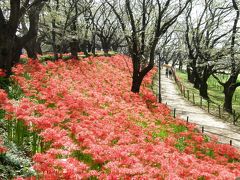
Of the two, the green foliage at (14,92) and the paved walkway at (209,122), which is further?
the paved walkway at (209,122)

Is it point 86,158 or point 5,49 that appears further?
point 5,49

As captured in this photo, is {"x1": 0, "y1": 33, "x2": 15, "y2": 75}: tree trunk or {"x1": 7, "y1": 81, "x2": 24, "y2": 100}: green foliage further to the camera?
{"x1": 0, "y1": 33, "x2": 15, "y2": 75}: tree trunk

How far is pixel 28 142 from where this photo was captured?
31.2ft

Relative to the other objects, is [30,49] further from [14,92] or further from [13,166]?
[13,166]

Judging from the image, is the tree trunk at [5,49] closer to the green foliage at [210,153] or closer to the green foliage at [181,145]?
the green foliage at [181,145]

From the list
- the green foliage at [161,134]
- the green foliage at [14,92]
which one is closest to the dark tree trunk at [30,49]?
the green foliage at [14,92]

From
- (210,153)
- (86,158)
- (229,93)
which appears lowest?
(210,153)

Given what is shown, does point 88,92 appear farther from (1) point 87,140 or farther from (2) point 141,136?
(1) point 87,140

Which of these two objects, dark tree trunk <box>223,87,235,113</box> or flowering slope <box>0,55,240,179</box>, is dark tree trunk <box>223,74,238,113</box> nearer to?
dark tree trunk <box>223,87,235,113</box>

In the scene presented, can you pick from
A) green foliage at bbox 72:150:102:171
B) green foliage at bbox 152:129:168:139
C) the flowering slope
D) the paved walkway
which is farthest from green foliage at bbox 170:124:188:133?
green foliage at bbox 72:150:102:171

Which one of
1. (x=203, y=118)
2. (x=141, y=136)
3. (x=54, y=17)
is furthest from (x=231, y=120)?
Result: (x=54, y=17)

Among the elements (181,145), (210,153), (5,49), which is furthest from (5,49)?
(210,153)

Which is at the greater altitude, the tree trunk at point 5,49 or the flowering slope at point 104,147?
the tree trunk at point 5,49

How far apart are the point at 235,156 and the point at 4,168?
351 inches
